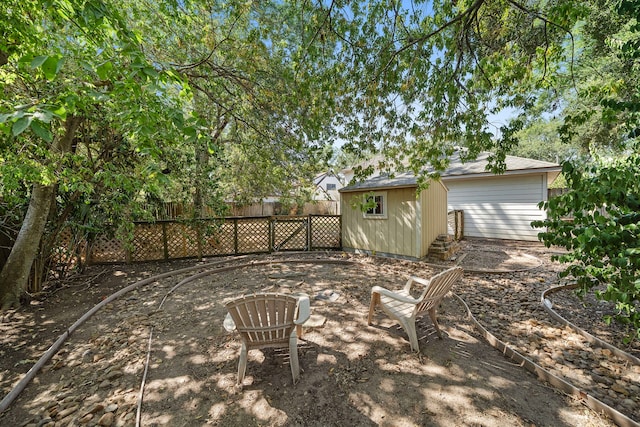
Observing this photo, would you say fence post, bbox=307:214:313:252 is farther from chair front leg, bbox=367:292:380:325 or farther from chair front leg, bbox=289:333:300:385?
chair front leg, bbox=289:333:300:385

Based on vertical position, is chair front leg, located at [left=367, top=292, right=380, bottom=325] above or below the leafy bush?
below

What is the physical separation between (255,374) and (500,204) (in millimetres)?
10998

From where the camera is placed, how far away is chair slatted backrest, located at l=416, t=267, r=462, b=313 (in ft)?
9.77

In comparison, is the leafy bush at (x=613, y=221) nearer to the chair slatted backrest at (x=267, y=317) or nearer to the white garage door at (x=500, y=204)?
the chair slatted backrest at (x=267, y=317)

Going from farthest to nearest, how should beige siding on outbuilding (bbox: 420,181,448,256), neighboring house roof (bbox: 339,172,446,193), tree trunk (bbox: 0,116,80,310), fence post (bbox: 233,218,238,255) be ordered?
fence post (bbox: 233,218,238,255)
beige siding on outbuilding (bbox: 420,181,448,256)
neighboring house roof (bbox: 339,172,446,193)
tree trunk (bbox: 0,116,80,310)

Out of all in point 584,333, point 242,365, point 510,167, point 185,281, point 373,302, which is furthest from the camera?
A: point 510,167

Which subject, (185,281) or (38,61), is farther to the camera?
(185,281)

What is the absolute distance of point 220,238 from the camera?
809 cm

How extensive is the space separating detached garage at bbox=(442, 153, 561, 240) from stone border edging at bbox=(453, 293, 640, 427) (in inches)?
321

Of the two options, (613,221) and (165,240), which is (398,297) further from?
(165,240)

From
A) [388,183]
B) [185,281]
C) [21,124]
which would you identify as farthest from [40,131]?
[388,183]

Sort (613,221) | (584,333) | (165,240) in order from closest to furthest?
1. (613,221)
2. (584,333)
3. (165,240)

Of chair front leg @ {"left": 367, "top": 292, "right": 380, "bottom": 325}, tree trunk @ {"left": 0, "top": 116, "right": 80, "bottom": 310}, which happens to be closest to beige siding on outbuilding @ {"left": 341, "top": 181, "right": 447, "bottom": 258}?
chair front leg @ {"left": 367, "top": 292, "right": 380, "bottom": 325}

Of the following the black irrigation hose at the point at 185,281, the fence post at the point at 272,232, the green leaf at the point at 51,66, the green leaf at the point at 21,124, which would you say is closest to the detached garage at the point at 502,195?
the black irrigation hose at the point at 185,281
